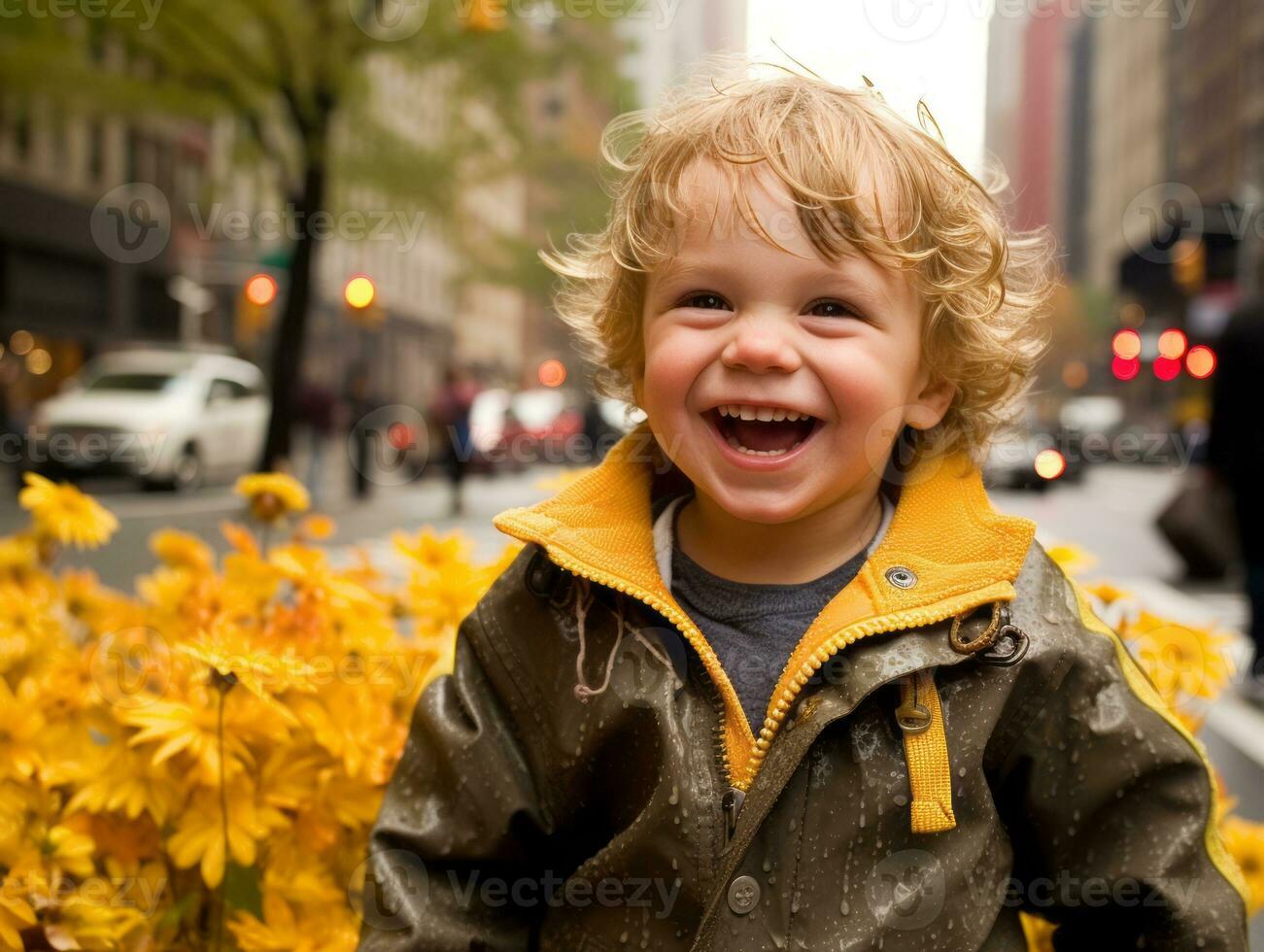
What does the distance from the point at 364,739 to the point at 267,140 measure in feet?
49.2

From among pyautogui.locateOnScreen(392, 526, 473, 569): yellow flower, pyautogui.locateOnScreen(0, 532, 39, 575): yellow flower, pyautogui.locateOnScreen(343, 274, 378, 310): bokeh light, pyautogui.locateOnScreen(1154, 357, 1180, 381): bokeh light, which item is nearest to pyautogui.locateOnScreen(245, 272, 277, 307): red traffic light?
pyautogui.locateOnScreen(343, 274, 378, 310): bokeh light

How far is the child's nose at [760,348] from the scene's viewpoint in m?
1.47

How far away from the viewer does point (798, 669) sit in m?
1.49

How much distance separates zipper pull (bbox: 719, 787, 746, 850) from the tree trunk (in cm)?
1430

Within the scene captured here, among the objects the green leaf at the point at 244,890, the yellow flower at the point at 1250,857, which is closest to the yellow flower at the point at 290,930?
the green leaf at the point at 244,890

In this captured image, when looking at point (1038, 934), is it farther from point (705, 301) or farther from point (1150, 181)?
point (1150, 181)

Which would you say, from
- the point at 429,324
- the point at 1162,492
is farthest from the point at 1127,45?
the point at 1162,492

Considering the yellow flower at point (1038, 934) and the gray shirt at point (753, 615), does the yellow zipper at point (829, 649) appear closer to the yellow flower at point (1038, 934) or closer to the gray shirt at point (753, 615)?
the gray shirt at point (753, 615)

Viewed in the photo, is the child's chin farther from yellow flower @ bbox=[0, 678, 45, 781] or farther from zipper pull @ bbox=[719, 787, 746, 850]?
yellow flower @ bbox=[0, 678, 45, 781]

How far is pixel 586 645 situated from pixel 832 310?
0.48 meters

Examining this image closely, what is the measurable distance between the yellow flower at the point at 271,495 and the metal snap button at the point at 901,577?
1.34m

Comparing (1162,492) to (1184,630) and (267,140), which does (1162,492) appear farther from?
(1184,630)

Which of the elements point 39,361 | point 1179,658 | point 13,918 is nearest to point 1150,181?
point 39,361

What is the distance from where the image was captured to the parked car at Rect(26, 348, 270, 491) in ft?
50.8
